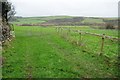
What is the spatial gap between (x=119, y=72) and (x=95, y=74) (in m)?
1.27

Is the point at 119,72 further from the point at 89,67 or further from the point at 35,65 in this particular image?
the point at 35,65

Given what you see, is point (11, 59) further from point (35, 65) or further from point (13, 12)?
point (13, 12)

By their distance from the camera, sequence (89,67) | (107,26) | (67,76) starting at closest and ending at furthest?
1. (67,76)
2. (89,67)
3. (107,26)

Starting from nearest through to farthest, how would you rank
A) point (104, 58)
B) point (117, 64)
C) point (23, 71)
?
point (23, 71), point (117, 64), point (104, 58)

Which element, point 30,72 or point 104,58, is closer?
point 30,72

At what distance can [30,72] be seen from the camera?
11.0m

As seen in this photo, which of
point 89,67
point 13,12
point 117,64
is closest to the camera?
point 89,67

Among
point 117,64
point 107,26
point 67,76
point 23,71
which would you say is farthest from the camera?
point 107,26

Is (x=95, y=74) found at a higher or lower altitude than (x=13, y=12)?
lower

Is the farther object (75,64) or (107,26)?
(107,26)

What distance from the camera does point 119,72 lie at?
456 inches

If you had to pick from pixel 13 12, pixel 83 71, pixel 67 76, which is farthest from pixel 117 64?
pixel 13 12

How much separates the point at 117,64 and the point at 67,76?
413cm

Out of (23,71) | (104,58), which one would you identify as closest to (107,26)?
(104,58)
